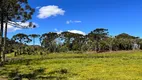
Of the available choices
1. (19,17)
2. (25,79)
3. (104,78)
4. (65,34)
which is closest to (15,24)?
(19,17)

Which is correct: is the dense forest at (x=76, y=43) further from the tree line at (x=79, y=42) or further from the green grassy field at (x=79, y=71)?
the green grassy field at (x=79, y=71)

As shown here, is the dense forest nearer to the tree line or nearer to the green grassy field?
the tree line

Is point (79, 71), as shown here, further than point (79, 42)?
No

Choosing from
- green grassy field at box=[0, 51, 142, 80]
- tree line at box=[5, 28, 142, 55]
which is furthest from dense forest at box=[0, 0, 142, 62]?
green grassy field at box=[0, 51, 142, 80]

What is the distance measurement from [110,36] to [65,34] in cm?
2705

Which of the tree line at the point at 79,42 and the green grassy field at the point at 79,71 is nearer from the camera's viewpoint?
the green grassy field at the point at 79,71

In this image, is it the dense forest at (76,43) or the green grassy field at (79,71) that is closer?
the green grassy field at (79,71)

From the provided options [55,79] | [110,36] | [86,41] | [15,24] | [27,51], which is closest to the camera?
[55,79]

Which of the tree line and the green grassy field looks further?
the tree line

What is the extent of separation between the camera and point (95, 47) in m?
134

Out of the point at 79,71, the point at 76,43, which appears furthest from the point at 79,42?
the point at 79,71

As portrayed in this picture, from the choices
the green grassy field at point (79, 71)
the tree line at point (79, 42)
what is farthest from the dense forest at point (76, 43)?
the green grassy field at point (79, 71)

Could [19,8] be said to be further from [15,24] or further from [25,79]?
[25,79]

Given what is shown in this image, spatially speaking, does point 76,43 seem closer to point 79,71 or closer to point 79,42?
point 79,42
